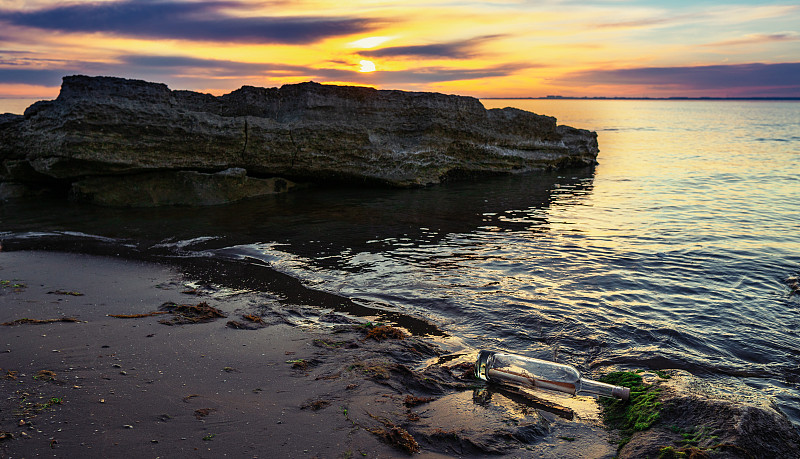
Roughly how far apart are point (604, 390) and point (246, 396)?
10.1ft

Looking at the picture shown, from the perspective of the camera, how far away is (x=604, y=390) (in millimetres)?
4484

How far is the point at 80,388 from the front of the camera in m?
4.07

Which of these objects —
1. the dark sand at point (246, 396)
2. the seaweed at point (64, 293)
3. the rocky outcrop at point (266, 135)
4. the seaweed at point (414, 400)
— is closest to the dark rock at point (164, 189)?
the rocky outcrop at point (266, 135)

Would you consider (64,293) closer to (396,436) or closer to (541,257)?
(396,436)

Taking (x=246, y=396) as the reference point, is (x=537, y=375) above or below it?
below

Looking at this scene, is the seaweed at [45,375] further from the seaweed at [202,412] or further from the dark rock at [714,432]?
the dark rock at [714,432]

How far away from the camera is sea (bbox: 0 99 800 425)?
20.2 feet

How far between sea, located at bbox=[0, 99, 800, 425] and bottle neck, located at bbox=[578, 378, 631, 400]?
82cm

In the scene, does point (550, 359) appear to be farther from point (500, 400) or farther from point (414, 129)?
point (414, 129)

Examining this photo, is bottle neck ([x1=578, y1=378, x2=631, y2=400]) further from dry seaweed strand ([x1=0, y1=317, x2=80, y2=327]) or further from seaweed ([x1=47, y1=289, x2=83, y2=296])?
seaweed ([x1=47, y1=289, x2=83, y2=296])

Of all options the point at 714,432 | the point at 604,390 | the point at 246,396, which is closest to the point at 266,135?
the point at 246,396

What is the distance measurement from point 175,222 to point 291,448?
1093 centimetres

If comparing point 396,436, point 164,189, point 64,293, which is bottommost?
point 396,436

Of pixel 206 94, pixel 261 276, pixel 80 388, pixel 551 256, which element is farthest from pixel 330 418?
pixel 206 94
